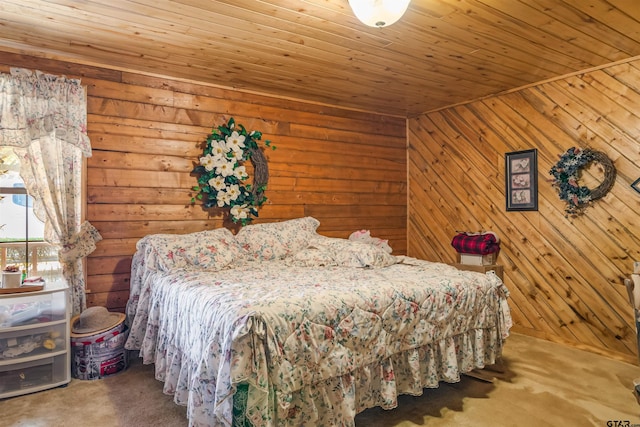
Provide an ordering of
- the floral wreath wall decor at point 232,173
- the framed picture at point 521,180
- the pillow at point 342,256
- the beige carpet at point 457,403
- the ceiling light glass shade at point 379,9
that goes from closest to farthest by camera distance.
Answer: the ceiling light glass shade at point 379,9 < the beige carpet at point 457,403 < the pillow at point 342,256 < the floral wreath wall decor at point 232,173 < the framed picture at point 521,180

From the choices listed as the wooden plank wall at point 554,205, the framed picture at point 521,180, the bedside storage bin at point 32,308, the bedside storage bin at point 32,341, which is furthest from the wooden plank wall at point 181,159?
the framed picture at point 521,180

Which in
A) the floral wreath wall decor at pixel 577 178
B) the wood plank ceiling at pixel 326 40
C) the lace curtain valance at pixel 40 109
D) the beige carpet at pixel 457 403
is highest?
the wood plank ceiling at pixel 326 40

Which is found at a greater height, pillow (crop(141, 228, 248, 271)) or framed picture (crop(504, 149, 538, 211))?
framed picture (crop(504, 149, 538, 211))

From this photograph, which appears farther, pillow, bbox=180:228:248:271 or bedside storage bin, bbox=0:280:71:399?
pillow, bbox=180:228:248:271

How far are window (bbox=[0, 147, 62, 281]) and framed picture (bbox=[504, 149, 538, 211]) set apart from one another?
13.3ft

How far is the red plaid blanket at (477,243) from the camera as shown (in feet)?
12.7

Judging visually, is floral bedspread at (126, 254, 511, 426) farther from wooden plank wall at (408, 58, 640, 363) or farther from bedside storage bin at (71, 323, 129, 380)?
wooden plank wall at (408, 58, 640, 363)

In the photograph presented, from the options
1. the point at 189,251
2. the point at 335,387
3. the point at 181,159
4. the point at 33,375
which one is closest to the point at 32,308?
the point at 33,375

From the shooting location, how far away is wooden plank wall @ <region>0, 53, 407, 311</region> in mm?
3256

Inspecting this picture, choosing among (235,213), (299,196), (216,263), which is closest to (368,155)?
(299,196)

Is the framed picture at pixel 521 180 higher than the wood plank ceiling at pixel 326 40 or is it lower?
lower

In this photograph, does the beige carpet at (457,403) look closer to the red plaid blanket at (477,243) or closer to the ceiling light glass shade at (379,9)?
the red plaid blanket at (477,243)

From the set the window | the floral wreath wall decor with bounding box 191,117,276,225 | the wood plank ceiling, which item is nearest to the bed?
the floral wreath wall decor with bounding box 191,117,276,225

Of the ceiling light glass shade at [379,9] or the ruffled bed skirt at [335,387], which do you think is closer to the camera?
the ruffled bed skirt at [335,387]
